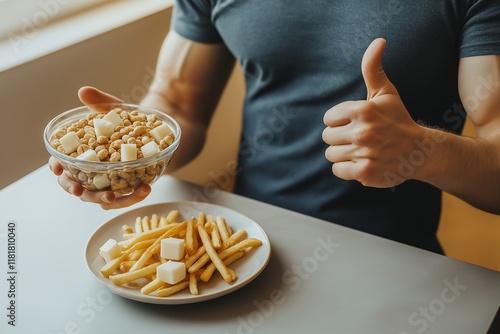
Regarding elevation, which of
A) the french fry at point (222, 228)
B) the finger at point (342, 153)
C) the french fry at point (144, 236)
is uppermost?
the finger at point (342, 153)

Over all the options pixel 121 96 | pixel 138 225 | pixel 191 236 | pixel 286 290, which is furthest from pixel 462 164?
pixel 121 96

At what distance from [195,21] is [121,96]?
0.73 metres

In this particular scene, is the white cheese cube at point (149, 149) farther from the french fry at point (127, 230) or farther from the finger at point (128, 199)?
the french fry at point (127, 230)

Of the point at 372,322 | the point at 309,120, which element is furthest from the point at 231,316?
the point at 309,120

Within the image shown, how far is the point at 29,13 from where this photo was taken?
2.00m

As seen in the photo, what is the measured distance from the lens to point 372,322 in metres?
0.99

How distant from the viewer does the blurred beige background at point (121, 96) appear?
1.80 metres

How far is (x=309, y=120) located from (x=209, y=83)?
330mm

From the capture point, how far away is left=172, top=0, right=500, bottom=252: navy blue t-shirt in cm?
135

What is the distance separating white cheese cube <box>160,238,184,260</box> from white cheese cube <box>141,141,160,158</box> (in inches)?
6.0

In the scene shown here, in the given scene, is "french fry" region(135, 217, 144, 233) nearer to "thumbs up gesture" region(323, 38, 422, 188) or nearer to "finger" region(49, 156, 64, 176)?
"finger" region(49, 156, 64, 176)

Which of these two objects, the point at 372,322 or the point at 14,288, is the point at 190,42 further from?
the point at 372,322

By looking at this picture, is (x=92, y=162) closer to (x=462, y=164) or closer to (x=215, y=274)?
(x=215, y=274)

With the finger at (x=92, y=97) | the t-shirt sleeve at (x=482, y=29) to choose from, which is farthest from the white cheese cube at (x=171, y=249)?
the t-shirt sleeve at (x=482, y=29)
